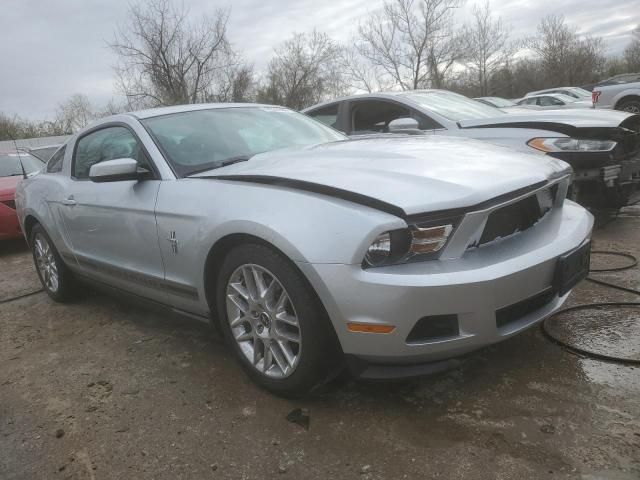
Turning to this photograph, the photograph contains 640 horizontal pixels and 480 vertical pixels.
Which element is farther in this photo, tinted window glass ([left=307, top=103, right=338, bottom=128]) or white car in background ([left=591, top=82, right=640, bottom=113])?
white car in background ([left=591, top=82, right=640, bottom=113])

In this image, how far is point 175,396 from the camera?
8.71ft

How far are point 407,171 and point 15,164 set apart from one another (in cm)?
767

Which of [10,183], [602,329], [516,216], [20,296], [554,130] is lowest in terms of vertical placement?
[602,329]

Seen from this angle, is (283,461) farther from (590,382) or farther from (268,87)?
(268,87)

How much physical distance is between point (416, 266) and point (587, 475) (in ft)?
2.95

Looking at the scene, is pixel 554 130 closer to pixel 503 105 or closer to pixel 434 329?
pixel 434 329

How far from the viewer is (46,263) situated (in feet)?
14.7

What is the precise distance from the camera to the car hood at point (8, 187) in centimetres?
679

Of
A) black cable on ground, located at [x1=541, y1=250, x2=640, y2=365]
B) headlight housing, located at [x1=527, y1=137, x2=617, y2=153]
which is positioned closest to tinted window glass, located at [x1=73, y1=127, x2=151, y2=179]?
black cable on ground, located at [x1=541, y1=250, x2=640, y2=365]

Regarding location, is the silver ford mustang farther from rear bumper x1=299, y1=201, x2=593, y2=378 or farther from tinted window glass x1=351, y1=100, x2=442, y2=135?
tinted window glass x1=351, y1=100, x2=442, y2=135

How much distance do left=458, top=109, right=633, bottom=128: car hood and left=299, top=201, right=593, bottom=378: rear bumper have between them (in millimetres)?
2962

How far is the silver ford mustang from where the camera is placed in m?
2.01

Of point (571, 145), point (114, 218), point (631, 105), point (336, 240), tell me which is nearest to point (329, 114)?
point (571, 145)

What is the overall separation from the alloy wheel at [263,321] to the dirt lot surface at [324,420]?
0.70ft
